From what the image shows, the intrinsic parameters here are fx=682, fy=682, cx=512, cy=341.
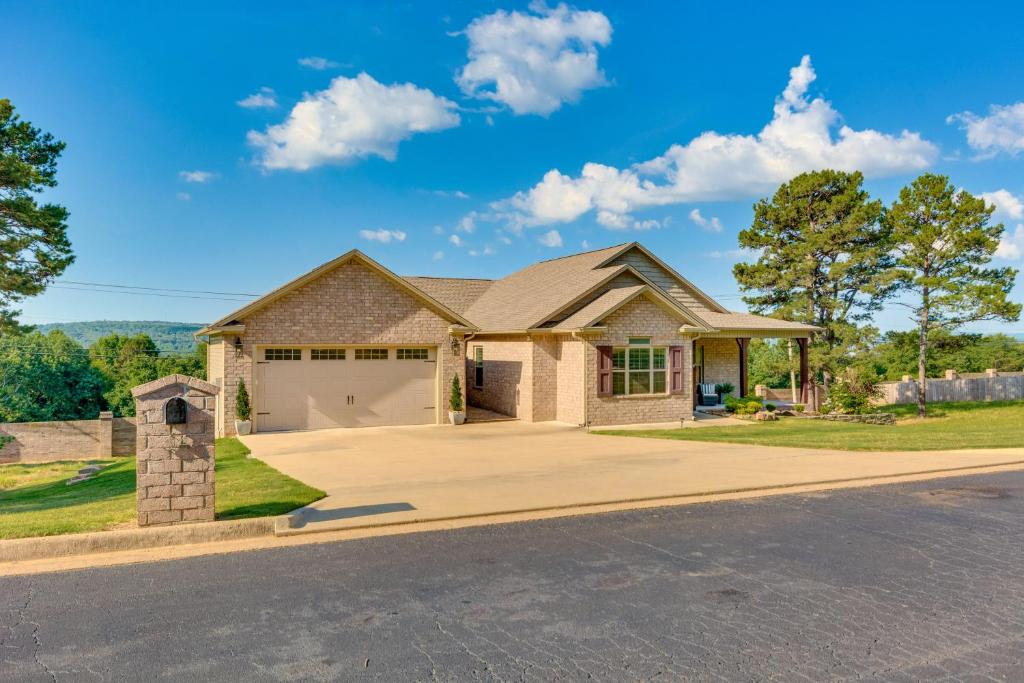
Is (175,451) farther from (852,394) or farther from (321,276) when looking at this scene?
(852,394)

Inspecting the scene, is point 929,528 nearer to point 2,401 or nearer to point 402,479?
point 402,479

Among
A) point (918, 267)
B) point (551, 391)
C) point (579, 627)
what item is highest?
point (918, 267)

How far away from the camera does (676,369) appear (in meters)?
23.0

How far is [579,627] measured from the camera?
5.88 metres

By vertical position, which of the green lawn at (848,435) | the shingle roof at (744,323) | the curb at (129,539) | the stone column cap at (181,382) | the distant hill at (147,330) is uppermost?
the distant hill at (147,330)

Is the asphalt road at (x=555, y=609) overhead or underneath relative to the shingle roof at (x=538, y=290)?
underneath

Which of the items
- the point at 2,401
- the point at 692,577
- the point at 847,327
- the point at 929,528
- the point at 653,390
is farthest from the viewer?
the point at 2,401

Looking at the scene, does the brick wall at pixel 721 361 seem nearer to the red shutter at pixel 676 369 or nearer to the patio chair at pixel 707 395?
the patio chair at pixel 707 395

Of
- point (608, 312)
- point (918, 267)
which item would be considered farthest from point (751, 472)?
point (918, 267)

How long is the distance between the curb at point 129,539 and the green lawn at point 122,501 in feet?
1.54

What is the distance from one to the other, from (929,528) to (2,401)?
160 ft

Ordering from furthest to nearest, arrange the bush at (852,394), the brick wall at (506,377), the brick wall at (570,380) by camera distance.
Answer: the bush at (852,394), the brick wall at (506,377), the brick wall at (570,380)

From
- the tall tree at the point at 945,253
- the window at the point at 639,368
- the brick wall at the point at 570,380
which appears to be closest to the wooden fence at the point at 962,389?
the tall tree at the point at 945,253

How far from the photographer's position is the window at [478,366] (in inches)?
1069
